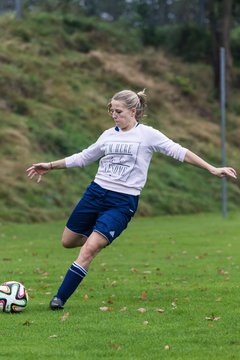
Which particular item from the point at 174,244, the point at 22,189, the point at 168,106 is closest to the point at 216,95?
the point at 168,106

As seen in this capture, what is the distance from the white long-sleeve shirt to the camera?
33.7 feet

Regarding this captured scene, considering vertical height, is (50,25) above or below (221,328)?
below

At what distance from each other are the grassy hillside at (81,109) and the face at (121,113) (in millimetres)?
16238

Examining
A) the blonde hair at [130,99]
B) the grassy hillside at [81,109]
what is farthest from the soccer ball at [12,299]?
the grassy hillside at [81,109]

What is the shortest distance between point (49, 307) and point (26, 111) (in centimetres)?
2422

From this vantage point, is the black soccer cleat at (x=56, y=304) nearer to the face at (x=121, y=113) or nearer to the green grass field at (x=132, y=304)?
the green grass field at (x=132, y=304)

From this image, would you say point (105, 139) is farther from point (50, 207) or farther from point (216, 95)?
point (216, 95)

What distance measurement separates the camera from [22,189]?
28.2 m

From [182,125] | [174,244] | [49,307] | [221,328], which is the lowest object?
[182,125]

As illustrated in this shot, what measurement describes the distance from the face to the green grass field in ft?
6.43

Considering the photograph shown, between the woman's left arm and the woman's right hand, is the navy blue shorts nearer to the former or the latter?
the woman's right hand

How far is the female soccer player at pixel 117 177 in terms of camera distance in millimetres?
10109

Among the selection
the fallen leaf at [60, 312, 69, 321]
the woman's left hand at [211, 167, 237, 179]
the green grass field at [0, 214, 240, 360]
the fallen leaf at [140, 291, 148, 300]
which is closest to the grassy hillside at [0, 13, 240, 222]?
the green grass field at [0, 214, 240, 360]

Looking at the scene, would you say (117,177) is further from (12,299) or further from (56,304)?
(12,299)
